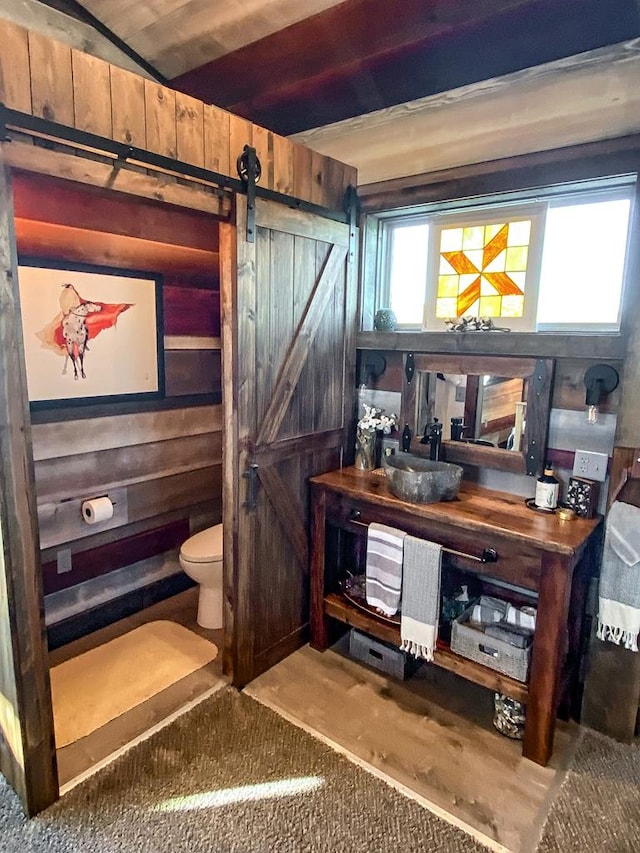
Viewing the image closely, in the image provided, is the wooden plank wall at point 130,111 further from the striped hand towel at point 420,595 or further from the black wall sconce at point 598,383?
the striped hand towel at point 420,595

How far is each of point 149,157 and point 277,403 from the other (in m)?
1.03

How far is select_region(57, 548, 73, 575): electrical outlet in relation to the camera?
104 inches

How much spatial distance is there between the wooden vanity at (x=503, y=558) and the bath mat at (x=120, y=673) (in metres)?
0.70

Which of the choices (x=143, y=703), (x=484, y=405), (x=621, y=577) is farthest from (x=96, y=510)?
(x=621, y=577)

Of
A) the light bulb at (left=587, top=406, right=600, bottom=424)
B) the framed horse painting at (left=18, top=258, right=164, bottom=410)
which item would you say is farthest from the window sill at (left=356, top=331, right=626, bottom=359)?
the framed horse painting at (left=18, top=258, right=164, bottom=410)

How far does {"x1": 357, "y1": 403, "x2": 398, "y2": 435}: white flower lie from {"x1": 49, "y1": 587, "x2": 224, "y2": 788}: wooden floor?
4.25 feet

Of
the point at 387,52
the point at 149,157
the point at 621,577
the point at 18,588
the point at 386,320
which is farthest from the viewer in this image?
the point at 386,320

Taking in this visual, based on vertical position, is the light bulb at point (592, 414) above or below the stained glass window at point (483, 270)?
below

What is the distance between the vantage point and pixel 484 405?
7.97 ft

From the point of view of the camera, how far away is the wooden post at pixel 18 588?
1.52 meters

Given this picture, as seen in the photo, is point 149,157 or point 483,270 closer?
point 149,157

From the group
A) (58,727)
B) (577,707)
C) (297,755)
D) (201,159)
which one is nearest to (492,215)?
(201,159)

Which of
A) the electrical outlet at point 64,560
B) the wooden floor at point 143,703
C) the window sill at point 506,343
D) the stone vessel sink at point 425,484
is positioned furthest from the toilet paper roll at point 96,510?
the window sill at point 506,343

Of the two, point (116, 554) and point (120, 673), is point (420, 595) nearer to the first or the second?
point (120, 673)
